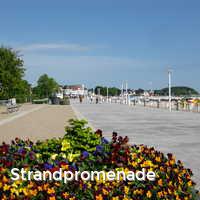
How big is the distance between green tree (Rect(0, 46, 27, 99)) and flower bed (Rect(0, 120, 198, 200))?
34.3 meters

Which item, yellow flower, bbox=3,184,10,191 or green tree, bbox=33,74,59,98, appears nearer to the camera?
yellow flower, bbox=3,184,10,191

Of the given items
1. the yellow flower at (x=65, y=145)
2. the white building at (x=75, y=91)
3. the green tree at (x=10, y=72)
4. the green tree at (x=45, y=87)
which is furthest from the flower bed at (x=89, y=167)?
the white building at (x=75, y=91)

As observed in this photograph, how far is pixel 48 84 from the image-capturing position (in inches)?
3691

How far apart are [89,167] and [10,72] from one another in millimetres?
36908

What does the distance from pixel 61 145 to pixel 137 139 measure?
7.41 m

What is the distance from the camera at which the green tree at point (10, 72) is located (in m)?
39.9

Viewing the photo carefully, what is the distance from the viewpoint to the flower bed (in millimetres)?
4387

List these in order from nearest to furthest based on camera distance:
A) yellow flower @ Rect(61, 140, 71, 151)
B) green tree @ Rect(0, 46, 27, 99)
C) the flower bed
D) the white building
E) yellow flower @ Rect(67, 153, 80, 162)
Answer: the flower bed, yellow flower @ Rect(67, 153, 80, 162), yellow flower @ Rect(61, 140, 71, 151), green tree @ Rect(0, 46, 27, 99), the white building

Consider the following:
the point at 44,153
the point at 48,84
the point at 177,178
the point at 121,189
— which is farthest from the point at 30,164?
the point at 48,84

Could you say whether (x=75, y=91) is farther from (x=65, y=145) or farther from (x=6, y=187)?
(x=6, y=187)

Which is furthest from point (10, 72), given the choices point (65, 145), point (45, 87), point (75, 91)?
point (75, 91)

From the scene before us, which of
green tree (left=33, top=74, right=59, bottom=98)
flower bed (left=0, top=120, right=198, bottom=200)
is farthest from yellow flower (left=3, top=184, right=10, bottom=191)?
green tree (left=33, top=74, right=59, bottom=98)

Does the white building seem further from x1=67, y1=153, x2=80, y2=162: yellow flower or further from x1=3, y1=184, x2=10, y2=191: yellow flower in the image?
x1=3, y1=184, x2=10, y2=191: yellow flower

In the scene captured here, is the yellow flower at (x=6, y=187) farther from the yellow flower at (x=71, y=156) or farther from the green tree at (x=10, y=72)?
the green tree at (x=10, y=72)
